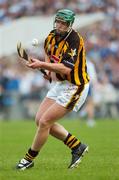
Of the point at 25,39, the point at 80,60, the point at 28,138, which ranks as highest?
the point at 80,60

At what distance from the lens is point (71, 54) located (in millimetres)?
8500

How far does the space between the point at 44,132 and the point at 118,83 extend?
623 inches

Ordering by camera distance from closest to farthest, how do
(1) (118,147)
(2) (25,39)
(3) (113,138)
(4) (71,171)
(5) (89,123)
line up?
(4) (71,171), (1) (118,147), (3) (113,138), (5) (89,123), (2) (25,39)

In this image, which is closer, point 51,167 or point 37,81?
point 51,167

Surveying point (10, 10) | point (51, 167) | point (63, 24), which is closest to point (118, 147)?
point (51, 167)

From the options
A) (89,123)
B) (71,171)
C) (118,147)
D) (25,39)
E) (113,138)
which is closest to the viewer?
(71,171)

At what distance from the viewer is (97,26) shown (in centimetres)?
2502

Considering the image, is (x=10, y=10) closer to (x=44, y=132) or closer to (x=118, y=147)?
(x=118, y=147)

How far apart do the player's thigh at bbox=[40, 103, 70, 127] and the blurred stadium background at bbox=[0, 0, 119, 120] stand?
46.7 ft

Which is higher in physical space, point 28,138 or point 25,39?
point 28,138

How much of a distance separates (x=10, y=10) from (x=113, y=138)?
460 inches

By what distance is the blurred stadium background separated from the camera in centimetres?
→ 2384

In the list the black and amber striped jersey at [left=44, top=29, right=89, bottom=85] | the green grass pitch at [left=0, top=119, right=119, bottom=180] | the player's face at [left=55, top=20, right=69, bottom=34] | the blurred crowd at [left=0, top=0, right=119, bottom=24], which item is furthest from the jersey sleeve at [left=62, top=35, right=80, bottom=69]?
the blurred crowd at [left=0, top=0, right=119, bottom=24]

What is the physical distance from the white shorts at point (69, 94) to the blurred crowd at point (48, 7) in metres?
16.1
